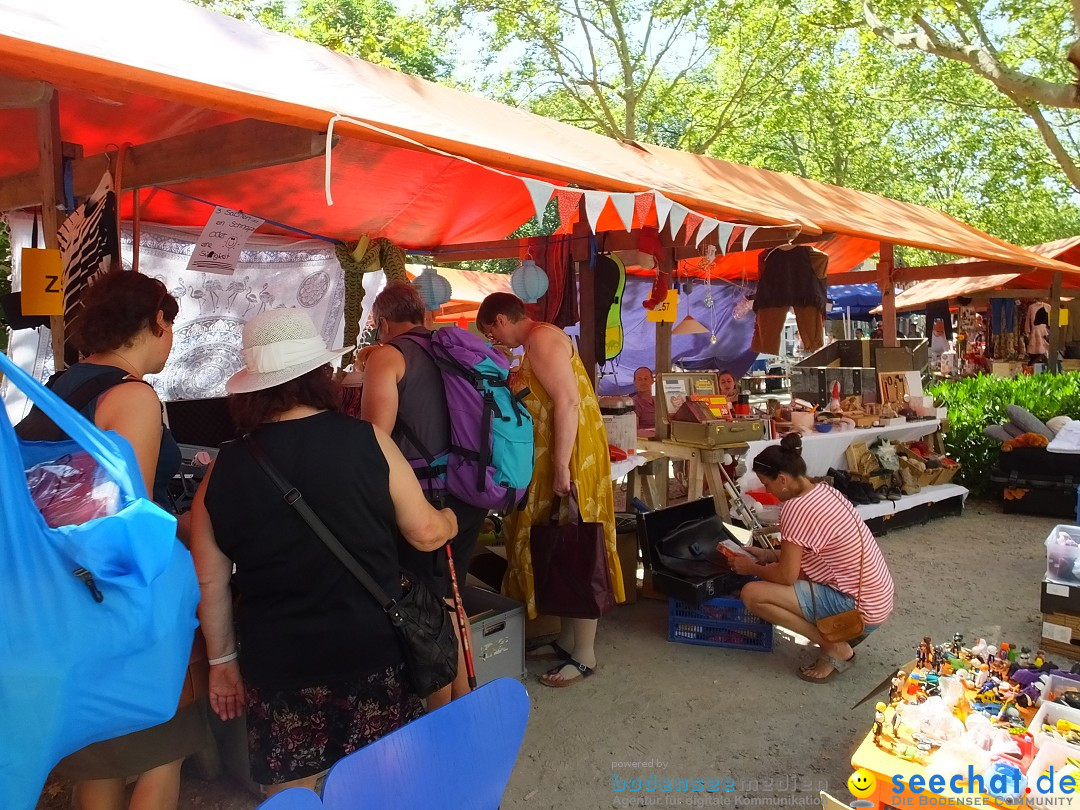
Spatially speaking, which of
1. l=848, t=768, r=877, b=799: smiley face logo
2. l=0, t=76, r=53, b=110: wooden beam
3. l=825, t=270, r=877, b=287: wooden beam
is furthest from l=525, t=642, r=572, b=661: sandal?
l=825, t=270, r=877, b=287: wooden beam

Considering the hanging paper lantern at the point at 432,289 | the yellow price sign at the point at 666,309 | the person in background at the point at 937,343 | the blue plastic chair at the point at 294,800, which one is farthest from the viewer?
the person in background at the point at 937,343

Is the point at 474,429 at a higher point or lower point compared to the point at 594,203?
lower

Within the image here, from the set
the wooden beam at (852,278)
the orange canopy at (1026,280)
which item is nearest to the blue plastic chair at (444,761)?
the wooden beam at (852,278)

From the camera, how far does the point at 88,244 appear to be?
299cm

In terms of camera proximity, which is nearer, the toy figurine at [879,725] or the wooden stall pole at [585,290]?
the toy figurine at [879,725]

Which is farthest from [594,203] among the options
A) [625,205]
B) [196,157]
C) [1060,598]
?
[1060,598]

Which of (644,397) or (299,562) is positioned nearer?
(299,562)

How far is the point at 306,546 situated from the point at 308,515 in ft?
0.27

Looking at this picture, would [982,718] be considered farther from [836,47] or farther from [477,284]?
[836,47]

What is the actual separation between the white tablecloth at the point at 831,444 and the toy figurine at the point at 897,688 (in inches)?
119

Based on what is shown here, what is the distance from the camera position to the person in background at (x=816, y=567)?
140 inches

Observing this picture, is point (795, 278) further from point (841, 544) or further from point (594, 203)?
point (594, 203)

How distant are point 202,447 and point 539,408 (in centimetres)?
165

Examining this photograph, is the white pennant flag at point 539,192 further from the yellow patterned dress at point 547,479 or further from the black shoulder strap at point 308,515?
the black shoulder strap at point 308,515
